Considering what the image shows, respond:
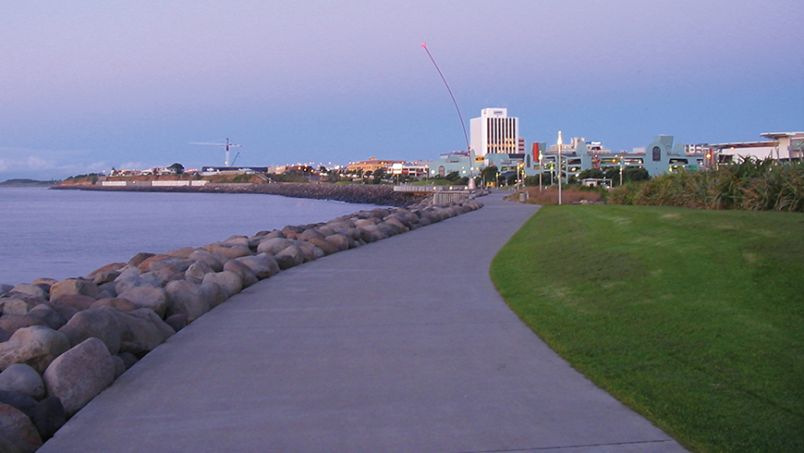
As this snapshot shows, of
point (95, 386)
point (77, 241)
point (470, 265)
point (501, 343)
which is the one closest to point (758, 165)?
point (470, 265)

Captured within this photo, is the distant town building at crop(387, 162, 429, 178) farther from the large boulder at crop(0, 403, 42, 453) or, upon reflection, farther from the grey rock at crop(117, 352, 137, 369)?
the large boulder at crop(0, 403, 42, 453)

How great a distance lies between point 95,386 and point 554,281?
7444 mm

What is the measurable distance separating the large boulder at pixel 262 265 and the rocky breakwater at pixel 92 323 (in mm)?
18

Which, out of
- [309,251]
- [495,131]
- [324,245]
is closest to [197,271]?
[309,251]

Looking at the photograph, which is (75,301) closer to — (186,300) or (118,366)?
(186,300)

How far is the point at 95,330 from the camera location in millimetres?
8219

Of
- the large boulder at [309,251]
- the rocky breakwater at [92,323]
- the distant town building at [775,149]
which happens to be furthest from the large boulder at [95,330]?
the distant town building at [775,149]

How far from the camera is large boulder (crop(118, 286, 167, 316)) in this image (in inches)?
397

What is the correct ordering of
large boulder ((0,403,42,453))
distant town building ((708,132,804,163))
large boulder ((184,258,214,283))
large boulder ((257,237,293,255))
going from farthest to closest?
distant town building ((708,132,804,163))
large boulder ((257,237,293,255))
large boulder ((184,258,214,283))
large boulder ((0,403,42,453))

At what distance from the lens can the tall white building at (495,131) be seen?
17388 cm

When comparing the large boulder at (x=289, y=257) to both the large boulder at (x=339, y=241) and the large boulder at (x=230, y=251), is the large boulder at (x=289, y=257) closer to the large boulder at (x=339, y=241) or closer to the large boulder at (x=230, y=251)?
the large boulder at (x=230, y=251)

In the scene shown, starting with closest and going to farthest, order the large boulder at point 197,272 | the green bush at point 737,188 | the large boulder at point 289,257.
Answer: the large boulder at point 197,272 < the large boulder at point 289,257 < the green bush at point 737,188

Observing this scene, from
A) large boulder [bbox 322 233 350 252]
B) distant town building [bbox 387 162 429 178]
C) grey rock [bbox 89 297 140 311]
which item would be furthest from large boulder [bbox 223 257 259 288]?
distant town building [bbox 387 162 429 178]

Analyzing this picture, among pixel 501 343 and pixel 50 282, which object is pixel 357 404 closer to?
pixel 501 343
